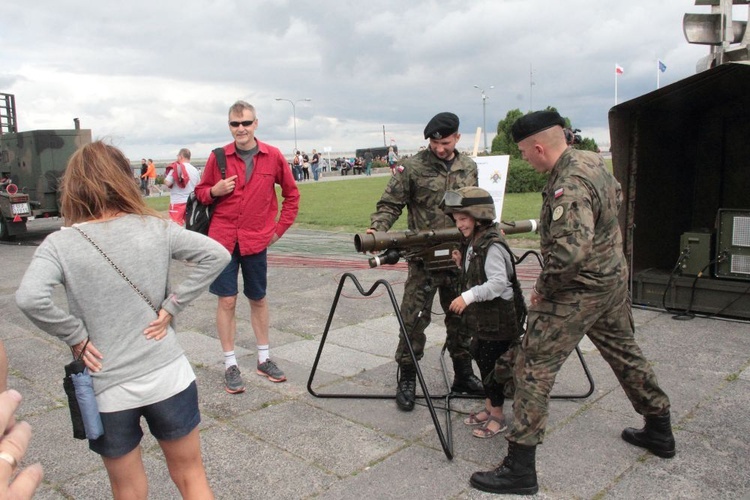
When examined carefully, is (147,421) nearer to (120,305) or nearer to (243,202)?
(120,305)

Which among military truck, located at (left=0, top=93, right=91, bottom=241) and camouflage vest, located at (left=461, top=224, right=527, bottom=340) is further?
military truck, located at (left=0, top=93, right=91, bottom=241)

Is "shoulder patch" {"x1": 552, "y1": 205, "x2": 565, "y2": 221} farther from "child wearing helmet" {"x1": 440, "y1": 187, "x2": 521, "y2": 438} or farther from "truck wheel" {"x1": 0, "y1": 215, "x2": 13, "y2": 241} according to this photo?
"truck wheel" {"x1": 0, "y1": 215, "x2": 13, "y2": 241}

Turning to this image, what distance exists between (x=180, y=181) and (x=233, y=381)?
6355mm

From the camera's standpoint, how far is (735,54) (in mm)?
7785

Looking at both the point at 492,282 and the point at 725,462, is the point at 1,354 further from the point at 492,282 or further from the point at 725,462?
the point at 725,462

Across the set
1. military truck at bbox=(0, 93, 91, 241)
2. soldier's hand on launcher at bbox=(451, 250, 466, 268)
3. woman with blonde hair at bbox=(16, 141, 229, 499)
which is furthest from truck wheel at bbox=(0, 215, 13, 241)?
woman with blonde hair at bbox=(16, 141, 229, 499)

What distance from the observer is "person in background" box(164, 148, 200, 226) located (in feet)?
33.0

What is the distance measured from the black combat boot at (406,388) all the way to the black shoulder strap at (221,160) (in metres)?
1.85

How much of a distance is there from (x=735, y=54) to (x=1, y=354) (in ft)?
28.6

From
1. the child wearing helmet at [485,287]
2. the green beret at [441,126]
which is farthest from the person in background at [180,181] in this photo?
the child wearing helmet at [485,287]

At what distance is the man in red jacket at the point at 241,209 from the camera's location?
4.45m

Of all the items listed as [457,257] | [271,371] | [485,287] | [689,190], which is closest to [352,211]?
[689,190]

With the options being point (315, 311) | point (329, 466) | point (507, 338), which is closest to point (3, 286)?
point (315, 311)

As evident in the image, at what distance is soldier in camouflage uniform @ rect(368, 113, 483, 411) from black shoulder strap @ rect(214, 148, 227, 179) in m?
1.12
